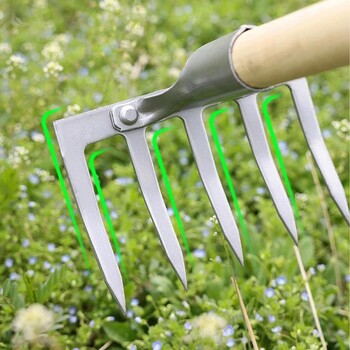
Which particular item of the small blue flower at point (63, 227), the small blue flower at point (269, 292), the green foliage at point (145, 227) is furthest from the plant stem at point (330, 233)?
the small blue flower at point (63, 227)

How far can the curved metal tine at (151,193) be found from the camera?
1354 mm

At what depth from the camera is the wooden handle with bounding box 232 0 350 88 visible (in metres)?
1.05

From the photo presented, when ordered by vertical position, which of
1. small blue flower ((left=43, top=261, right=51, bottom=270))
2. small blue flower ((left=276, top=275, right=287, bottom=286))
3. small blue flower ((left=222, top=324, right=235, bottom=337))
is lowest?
small blue flower ((left=222, top=324, right=235, bottom=337))

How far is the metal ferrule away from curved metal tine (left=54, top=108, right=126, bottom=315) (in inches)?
1.7

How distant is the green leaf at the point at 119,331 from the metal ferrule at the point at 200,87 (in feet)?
1.80

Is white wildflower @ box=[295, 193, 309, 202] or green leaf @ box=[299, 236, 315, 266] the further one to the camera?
white wildflower @ box=[295, 193, 309, 202]

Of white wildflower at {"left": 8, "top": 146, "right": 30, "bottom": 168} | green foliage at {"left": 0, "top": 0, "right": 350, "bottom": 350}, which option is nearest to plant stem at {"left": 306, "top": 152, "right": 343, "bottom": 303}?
green foliage at {"left": 0, "top": 0, "right": 350, "bottom": 350}

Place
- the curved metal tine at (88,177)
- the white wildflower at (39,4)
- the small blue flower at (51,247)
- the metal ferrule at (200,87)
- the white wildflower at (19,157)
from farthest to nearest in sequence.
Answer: the white wildflower at (39,4) < the white wildflower at (19,157) < the small blue flower at (51,247) < the curved metal tine at (88,177) < the metal ferrule at (200,87)

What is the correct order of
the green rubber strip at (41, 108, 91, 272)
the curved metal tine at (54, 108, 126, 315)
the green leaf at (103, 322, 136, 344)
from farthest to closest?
the green leaf at (103, 322, 136, 344), the green rubber strip at (41, 108, 91, 272), the curved metal tine at (54, 108, 126, 315)

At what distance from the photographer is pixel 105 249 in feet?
4.34

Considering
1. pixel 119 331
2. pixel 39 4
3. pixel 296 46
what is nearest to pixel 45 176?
pixel 119 331

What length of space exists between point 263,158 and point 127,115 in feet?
1.08

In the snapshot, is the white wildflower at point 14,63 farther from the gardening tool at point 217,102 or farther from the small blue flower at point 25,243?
the gardening tool at point 217,102

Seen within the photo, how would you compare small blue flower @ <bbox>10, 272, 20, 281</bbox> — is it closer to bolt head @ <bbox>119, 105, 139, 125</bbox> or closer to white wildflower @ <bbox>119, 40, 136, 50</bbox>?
bolt head @ <bbox>119, 105, 139, 125</bbox>
